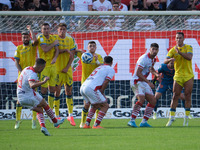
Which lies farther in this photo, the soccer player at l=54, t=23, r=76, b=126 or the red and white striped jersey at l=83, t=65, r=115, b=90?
the soccer player at l=54, t=23, r=76, b=126

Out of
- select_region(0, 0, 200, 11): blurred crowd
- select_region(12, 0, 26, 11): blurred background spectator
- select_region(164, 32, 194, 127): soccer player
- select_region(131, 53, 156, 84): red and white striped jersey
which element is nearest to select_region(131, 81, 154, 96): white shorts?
select_region(131, 53, 156, 84): red and white striped jersey

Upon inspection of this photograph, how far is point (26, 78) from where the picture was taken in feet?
27.5

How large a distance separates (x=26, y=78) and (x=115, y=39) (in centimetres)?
484

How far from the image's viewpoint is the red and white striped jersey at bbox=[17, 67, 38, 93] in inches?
322

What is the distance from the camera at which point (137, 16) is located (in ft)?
40.8

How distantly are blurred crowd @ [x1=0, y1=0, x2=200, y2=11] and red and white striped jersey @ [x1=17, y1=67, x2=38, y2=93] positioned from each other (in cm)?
518

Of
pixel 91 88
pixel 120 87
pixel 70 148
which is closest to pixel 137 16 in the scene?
pixel 120 87

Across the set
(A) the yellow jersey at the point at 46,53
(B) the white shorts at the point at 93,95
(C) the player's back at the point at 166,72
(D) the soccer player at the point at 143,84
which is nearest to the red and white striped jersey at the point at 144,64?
(D) the soccer player at the point at 143,84

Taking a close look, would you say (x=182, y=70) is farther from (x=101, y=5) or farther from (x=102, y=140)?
(x=101, y=5)

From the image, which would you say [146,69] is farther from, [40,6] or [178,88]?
[40,6]

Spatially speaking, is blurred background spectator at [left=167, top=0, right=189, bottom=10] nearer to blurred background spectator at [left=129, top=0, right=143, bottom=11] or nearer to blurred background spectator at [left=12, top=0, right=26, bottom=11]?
blurred background spectator at [left=129, top=0, right=143, bottom=11]

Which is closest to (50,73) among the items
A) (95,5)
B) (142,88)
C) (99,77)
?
(99,77)

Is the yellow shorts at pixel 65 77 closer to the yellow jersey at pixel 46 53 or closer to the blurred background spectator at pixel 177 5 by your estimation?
the yellow jersey at pixel 46 53

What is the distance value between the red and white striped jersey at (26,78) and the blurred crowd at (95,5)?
5184 mm
